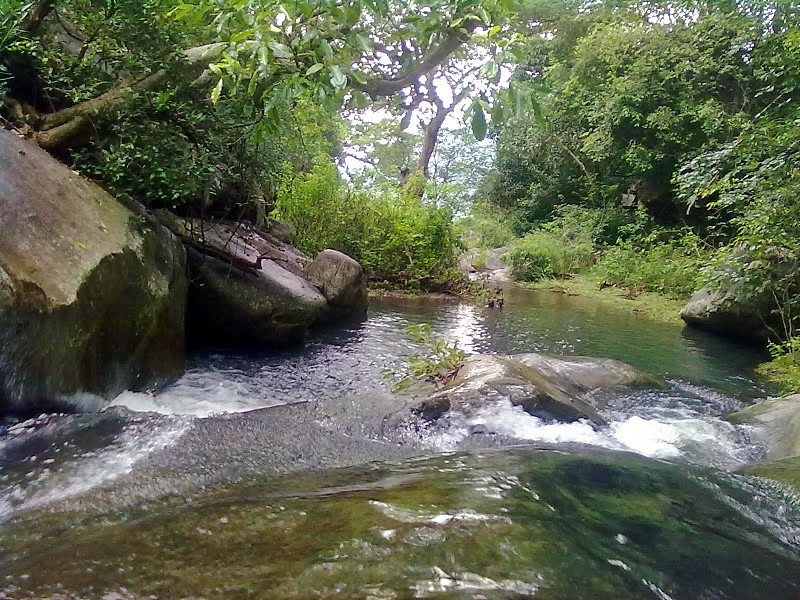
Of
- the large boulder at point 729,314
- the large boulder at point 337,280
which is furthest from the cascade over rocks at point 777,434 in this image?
the large boulder at point 337,280

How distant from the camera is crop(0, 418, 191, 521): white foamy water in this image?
2.58m

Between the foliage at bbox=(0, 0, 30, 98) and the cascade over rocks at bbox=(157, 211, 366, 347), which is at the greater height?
the foliage at bbox=(0, 0, 30, 98)

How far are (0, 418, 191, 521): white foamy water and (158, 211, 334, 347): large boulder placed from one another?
2539 mm

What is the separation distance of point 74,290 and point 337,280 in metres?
4.79

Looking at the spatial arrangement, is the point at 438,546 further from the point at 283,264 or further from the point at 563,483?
the point at 283,264

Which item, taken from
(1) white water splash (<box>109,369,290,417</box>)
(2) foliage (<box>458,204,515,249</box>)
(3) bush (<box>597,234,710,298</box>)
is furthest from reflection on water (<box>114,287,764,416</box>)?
(2) foliage (<box>458,204,515,249</box>)

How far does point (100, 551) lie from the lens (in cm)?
175

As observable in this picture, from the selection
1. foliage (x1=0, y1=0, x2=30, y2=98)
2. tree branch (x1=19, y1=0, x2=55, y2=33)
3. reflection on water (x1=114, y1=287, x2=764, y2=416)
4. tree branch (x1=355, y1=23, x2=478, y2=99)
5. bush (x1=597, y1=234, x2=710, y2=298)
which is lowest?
reflection on water (x1=114, y1=287, x2=764, y2=416)

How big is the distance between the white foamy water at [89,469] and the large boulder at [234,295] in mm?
2539

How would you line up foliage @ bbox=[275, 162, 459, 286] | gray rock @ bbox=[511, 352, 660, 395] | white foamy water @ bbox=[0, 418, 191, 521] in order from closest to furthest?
white foamy water @ bbox=[0, 418, 191, 521] < gray rock @ bbox=[511, 352, 660, 395] < foliage @ bbox=[275, 162, 459, 286]

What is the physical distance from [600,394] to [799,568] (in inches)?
130

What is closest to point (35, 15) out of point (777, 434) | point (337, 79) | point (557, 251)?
point (337, 79)

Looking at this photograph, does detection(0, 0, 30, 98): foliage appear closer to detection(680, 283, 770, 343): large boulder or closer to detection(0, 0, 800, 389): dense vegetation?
detection(0, 0, 800, 389): dense vegetation

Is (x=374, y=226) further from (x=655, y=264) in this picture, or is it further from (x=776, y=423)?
(x=776, y=423)
